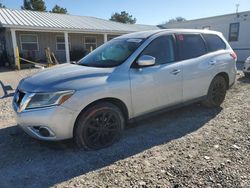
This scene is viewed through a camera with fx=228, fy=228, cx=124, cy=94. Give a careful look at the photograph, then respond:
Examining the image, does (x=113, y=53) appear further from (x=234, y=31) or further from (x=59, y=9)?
(x=59, y=9)

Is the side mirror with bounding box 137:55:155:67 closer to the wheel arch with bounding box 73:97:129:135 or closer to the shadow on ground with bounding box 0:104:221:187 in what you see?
the wheel arch with bounding box 73:97:129:135

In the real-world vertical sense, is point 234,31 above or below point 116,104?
above

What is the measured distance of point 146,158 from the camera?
3330 mm

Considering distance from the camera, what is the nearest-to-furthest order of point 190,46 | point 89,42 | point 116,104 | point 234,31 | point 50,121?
point 50,121 → point 116,104 → point 190,46 → point 234,31 → point 89,42

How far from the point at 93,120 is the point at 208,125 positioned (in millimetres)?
2357

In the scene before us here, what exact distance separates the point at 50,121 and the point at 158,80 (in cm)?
195

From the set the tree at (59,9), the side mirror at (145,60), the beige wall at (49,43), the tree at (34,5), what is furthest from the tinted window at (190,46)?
the tree at (59,9)

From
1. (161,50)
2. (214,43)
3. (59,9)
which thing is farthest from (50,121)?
(59,9)

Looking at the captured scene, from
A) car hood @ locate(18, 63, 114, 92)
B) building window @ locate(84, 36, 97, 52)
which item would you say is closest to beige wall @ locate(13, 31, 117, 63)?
building window @ locate(84, 36, 97, 52)

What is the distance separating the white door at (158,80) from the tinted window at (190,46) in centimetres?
23

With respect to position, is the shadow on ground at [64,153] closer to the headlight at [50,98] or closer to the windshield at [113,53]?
the headlight at [50,98]

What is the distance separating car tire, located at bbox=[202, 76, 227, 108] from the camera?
204 inches

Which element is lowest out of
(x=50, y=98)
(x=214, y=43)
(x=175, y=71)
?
(x=50, y=98)

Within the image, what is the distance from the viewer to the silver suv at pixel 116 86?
127 inches
